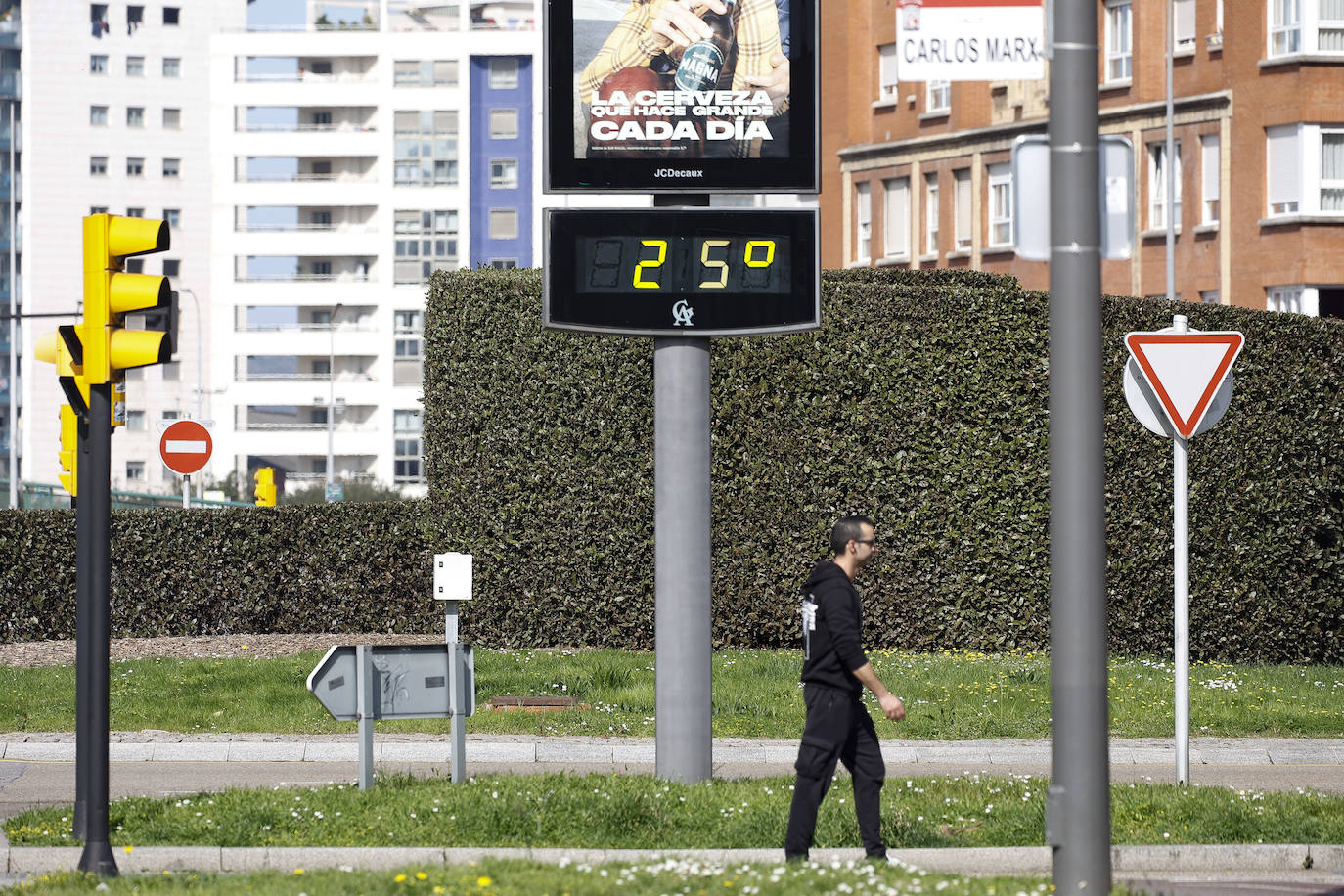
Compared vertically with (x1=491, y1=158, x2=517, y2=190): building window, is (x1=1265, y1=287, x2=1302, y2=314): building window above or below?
below

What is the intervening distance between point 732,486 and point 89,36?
349 ft

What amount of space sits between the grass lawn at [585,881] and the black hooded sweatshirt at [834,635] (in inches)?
34.3

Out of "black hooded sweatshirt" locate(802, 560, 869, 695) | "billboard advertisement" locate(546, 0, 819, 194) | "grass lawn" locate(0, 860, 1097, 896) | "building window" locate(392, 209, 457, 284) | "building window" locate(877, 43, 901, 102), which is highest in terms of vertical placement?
"building window" locate(392, 209, 457, 284)

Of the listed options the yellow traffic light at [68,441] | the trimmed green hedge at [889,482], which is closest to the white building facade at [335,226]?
the yellow traffic light at [68,441]

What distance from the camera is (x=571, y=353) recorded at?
73.0ft

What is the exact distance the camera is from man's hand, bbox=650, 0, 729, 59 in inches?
469

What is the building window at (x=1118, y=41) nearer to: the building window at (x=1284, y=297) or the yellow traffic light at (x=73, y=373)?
the building window at (x=1284, y=297)

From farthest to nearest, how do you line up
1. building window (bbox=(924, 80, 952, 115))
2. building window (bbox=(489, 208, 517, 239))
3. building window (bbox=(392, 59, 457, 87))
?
building window (bbox=(392, 59, 457, 87)) < building window (bbox=(489, 208, 517, 239)) < building window (bbox=(924, 80, 952, 115))

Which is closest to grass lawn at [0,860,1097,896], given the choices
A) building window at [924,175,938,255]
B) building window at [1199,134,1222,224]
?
building window at [1199,134,1222,224]

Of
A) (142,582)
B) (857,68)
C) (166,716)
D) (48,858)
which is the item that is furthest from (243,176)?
(48,858)

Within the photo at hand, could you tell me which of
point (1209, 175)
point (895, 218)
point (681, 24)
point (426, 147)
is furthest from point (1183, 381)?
point (426, 147)

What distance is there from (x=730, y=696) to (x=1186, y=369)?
6.07 metres

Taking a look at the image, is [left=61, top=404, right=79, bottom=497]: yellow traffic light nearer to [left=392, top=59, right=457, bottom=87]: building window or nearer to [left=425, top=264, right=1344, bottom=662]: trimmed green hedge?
[left=425, top=264, right=1344, bottom=662]: trimmed green hedge

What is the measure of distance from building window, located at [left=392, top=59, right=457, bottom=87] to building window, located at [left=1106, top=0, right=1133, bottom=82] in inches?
2516
